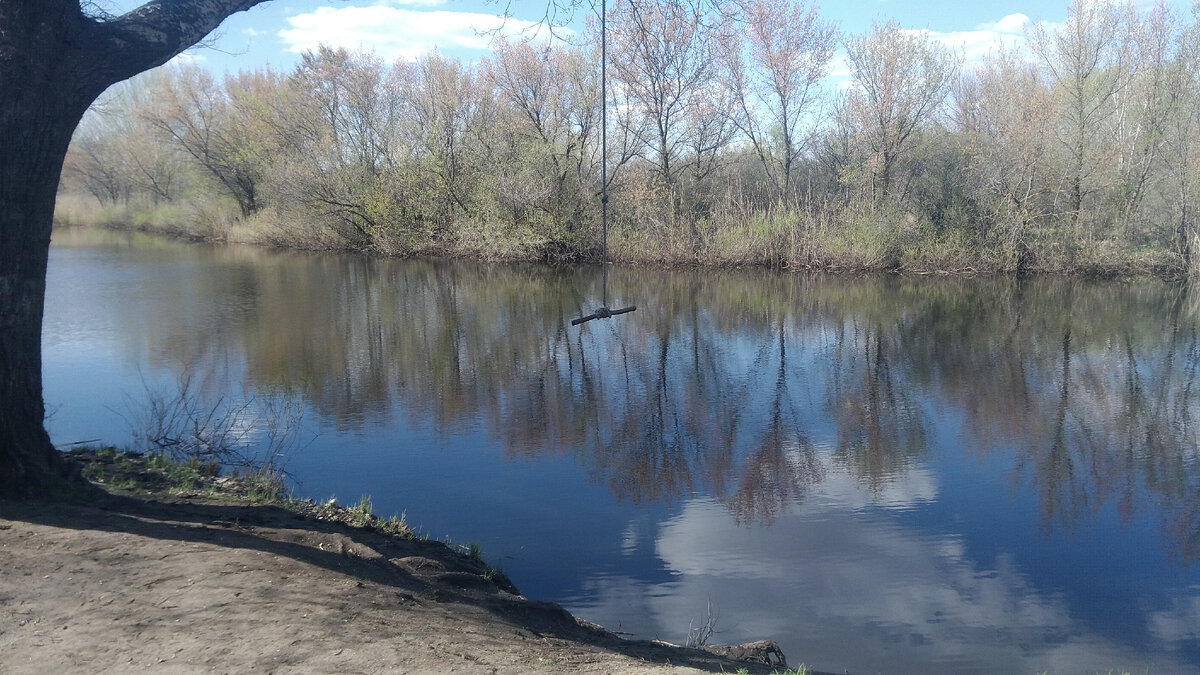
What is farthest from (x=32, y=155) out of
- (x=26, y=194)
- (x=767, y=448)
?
(x=767, y=448)

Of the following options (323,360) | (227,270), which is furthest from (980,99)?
(227,270)

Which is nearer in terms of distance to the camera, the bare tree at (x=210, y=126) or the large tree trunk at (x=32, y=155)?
the large tree trunk at (x=32, y=155)

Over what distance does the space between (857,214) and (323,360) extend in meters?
17.2

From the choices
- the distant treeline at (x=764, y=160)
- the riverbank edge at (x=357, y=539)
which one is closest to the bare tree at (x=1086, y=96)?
the distant treeline at (x=764, y=160)

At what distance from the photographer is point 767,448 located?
8258mm

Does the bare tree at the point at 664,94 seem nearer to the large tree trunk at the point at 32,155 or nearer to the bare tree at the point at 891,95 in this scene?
the bare tree at the point at 891,95

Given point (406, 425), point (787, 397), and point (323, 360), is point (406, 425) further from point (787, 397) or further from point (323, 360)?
point (787, 397)

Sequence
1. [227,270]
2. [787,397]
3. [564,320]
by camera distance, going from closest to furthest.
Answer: [787,397]
[564,320]
[227,270]

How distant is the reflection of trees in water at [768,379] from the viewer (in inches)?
304

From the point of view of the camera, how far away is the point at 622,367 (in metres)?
11.8

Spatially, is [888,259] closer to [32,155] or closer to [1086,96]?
[1086,96]

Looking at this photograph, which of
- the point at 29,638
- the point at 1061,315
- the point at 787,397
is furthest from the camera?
the point at 1061,315

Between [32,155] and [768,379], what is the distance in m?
8.80

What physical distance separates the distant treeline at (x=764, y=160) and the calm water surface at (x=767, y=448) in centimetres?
645
